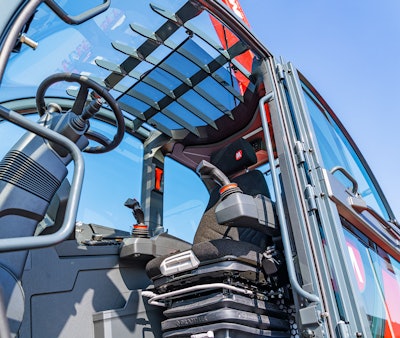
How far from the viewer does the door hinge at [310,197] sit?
5.19 feet

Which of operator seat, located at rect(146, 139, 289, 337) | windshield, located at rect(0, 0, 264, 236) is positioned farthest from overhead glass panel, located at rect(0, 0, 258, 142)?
operator seat, located at rect(146, 139, 289, 337)

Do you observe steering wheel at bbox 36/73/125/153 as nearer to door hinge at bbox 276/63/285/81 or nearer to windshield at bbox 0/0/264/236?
windshield at bbox 0/0/264/236

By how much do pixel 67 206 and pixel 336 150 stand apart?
2.05 meters

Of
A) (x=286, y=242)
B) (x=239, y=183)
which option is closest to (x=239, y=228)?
(x=239, y=183)

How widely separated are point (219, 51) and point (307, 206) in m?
1.48

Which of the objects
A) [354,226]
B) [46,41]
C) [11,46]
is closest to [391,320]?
[354,226]

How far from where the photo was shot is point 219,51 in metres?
2.57

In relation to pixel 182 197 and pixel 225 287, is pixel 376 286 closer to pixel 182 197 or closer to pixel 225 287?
pixel 225 287

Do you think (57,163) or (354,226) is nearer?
(57,163)

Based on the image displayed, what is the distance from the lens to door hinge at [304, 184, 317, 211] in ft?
5.19

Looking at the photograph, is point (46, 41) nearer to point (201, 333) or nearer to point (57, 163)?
point (57, 163)

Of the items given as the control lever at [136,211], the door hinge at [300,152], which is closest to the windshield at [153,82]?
the control lever at [136,211]

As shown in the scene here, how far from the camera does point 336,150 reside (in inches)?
96.7

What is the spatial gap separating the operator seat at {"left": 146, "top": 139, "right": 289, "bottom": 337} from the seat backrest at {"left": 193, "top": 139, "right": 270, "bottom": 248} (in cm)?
45
